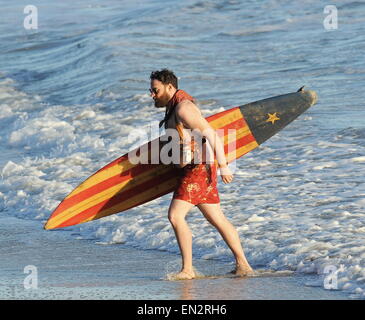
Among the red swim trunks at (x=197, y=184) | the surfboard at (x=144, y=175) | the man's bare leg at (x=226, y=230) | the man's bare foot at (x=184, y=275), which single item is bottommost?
the man's bare foot at (x=184, y=275)

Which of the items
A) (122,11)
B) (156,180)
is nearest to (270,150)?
(156,180)

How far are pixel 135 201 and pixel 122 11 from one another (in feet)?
59.2

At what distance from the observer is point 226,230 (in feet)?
19.6

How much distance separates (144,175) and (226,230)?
93 cm

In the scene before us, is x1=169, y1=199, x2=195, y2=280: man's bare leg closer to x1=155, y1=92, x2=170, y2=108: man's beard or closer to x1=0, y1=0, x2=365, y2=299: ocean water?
x1=155, y1=92, x2=170, y2=108: man's beard

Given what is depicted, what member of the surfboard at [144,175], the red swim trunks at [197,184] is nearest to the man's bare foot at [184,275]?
the red swim trunks at [197,184]

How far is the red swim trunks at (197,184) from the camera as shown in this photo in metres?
5.88

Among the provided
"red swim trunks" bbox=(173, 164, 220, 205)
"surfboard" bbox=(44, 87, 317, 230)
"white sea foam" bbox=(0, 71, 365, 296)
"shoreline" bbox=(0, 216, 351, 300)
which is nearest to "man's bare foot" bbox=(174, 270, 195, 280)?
"shoreline" bbox=(0, 216, 351, 300)

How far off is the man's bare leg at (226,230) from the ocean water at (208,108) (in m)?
0.41

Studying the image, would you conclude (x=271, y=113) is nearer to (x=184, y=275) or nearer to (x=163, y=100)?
(x=163, y=100)

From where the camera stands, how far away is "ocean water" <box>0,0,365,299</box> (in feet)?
23.9

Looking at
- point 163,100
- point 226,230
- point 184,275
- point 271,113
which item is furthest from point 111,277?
point 271,113

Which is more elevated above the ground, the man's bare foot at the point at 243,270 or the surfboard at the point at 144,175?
the surfboard at the point at 144,175

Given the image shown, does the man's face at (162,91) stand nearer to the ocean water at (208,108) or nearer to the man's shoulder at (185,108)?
the man's shoulder at (185,108)
